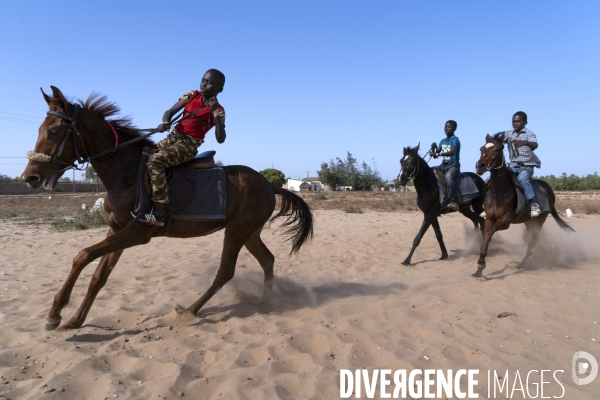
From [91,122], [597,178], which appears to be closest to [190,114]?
[91,122]

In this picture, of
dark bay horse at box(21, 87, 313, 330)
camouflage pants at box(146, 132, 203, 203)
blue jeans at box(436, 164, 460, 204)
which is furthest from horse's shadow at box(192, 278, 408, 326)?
blue jeans at box(436, 164, 460, 204)

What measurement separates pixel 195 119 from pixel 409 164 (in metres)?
5.29

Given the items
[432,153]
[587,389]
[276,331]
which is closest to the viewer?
[587,389]

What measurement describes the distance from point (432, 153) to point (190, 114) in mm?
6537

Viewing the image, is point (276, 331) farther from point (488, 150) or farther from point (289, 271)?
point (488, 150)

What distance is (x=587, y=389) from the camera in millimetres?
3291

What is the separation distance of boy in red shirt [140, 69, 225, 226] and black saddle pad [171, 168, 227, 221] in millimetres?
273

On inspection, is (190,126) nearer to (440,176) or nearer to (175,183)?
(175,183)

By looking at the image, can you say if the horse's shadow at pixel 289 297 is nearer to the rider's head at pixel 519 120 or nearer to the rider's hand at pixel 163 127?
the rider's hand at pixel 163 127

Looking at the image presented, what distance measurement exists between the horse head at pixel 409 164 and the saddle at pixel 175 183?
16.1ft

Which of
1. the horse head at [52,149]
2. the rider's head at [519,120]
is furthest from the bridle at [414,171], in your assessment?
the horse head at [52,149]

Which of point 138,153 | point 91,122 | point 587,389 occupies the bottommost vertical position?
point 587,389

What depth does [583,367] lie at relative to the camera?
12.0ft

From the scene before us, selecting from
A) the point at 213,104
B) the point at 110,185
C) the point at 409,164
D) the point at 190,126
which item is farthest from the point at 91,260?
the point at 409,164
